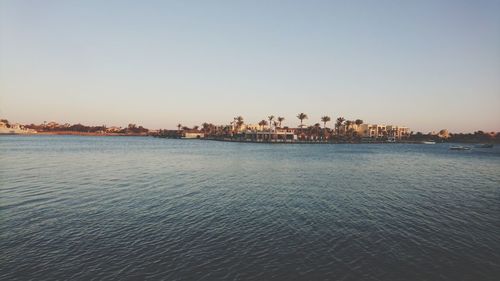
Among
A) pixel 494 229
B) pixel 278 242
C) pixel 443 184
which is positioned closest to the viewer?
pixel 278 242

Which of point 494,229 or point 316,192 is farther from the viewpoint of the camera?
point 316,192

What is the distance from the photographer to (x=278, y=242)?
19891 mm

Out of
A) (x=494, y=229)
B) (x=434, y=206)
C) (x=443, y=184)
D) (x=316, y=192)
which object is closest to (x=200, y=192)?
(x=316, y=192)

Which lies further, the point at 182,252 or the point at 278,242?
the point at 278,242

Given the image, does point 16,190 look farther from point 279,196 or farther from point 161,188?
point 279,196

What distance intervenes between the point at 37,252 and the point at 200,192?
19386 mm

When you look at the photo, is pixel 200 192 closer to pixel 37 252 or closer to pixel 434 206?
pixel 37 252

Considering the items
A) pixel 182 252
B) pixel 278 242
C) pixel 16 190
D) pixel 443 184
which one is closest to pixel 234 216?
pixel 278 242

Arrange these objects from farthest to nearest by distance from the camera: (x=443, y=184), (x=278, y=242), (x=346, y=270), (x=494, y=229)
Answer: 1. (x=443, y=184)
2. (x=494, y=229)
3. (x=278, y=242)
4. (x=346, y=270)

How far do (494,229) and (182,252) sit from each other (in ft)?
76.2

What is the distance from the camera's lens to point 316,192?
36844 mm

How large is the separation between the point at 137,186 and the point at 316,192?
2216 cm

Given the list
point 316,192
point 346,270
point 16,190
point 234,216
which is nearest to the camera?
point 346,270

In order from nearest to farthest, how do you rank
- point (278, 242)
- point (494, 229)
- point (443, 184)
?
point (278, 242) → point (494, 229) → point (443, 184)
